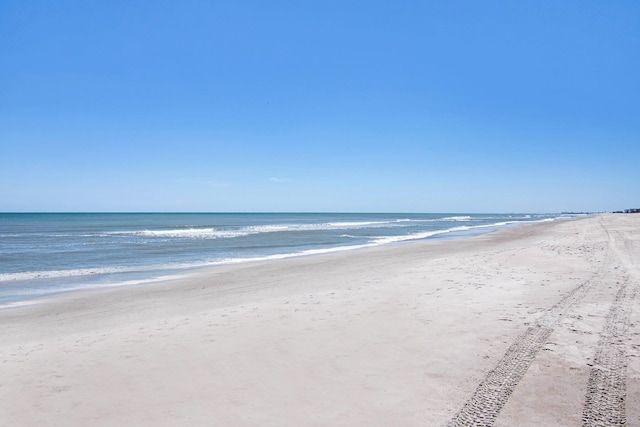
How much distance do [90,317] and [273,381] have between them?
5.97 metres

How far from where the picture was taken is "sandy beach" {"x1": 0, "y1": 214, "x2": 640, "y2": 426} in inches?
160

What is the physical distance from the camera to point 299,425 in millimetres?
3832

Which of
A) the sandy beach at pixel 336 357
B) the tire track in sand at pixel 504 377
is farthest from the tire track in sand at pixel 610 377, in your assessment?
the tire track in sand at pixel 504 377

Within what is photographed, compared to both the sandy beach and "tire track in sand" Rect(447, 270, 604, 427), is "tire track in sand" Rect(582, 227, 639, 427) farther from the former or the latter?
"tire track in sand" Rect(447, 270, 604, 427)

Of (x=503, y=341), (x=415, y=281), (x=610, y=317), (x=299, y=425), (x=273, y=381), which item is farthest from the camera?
(x=415, y=281)

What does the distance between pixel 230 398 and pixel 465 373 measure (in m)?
2.82

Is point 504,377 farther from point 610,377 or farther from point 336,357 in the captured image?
point 336,357

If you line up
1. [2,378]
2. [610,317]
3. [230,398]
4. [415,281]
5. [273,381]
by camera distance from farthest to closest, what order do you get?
[415,281] → [610,317] → [2,378] → [273,381] → [230,398]

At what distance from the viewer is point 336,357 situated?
18.0ft

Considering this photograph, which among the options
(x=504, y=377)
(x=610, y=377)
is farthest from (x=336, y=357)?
(x=610, y=377)

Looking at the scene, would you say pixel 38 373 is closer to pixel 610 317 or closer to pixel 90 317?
pixel 90 317

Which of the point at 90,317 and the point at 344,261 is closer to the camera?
the point at 90,317

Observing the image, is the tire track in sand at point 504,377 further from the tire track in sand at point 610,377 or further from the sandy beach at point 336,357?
the tire track in sand at point 610,377

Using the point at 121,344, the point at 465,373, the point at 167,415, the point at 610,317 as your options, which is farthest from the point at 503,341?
the point at 121,344
